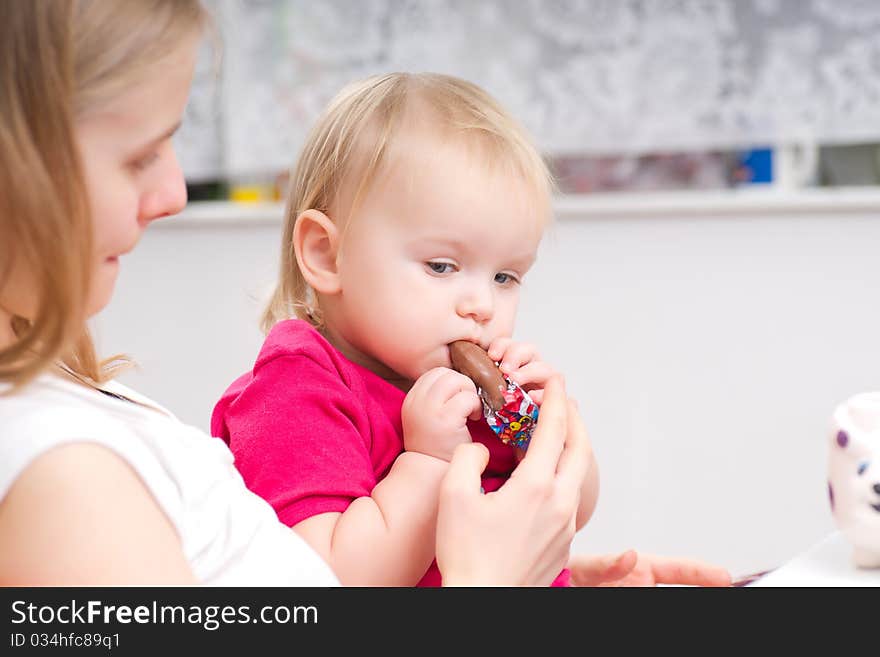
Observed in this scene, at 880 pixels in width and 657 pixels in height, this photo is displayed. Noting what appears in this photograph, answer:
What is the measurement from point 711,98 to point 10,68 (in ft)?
7.03

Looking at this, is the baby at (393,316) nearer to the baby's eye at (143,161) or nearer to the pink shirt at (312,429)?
the pink shirt at (312,429)

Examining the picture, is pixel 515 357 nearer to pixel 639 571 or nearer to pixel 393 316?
pixel 393 316

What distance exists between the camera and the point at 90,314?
733mm

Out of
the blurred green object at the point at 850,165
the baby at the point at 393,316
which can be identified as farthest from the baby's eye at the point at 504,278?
the blurred green object at the point at 850,165

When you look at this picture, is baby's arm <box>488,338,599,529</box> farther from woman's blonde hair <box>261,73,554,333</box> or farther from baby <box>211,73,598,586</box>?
woman's blonde hair <box>261,73,554,333</box>

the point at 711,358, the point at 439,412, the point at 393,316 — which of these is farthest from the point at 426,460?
the point at 711,358

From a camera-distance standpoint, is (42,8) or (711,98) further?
(711,98)

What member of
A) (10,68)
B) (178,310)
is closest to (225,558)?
(10,68)

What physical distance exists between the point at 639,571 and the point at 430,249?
0.46m

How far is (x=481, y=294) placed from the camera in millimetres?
1049

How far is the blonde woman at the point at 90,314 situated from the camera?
2.04 ft

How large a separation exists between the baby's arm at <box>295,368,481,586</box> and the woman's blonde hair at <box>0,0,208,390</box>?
30cm

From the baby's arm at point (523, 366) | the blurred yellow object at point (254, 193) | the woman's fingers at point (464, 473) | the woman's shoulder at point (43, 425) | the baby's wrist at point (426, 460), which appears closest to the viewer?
the woman's shoulder at point (43, 425)
